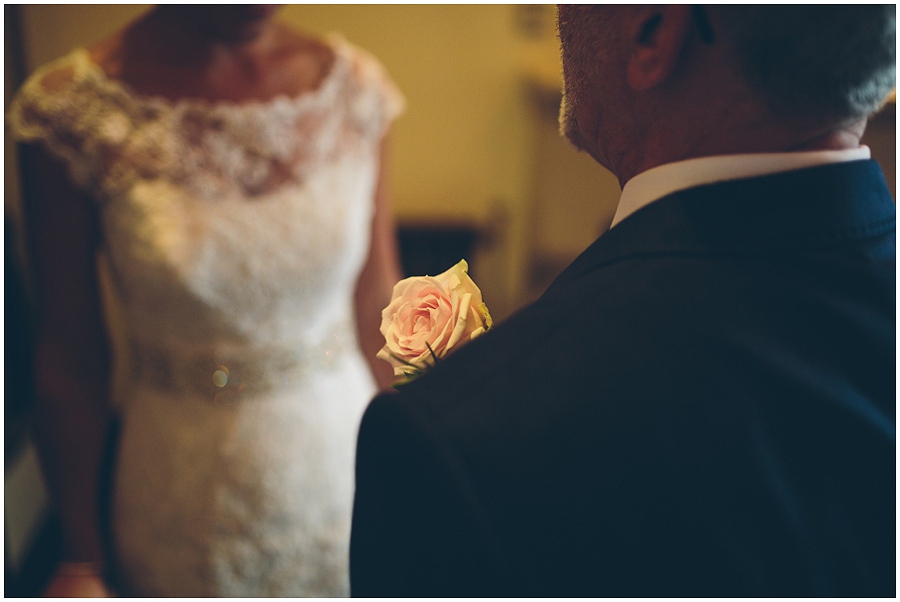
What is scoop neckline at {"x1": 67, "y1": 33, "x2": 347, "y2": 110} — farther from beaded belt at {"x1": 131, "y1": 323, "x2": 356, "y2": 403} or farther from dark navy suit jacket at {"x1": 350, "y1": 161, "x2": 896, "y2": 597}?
dark navy suit jacket at {"x1": 350, "y1": 161, "x2": 896, "y2": 597}

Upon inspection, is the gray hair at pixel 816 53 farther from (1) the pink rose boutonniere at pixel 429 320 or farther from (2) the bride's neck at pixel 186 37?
(2) the bride's neck at pixel 186 37

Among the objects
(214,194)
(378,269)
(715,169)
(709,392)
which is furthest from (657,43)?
(378,269)

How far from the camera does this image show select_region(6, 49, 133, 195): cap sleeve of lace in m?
1.10

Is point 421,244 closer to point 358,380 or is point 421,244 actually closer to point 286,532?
point 358,380

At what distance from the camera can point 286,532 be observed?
4.04 ft

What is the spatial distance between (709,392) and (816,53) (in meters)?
0.19

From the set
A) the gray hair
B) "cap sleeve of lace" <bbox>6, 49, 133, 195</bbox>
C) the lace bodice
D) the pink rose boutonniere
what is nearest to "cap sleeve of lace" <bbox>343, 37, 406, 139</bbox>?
the lace bodice

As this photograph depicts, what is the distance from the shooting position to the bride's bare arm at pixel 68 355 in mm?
1116

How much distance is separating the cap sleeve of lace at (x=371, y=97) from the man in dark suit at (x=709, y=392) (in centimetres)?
96

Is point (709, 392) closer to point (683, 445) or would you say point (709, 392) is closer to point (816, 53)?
point (683, 445)

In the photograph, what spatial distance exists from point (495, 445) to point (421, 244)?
2176mm

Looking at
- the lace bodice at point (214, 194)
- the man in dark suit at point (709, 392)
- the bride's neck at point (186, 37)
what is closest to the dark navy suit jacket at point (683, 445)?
the man in dark suit at point (709, 392)

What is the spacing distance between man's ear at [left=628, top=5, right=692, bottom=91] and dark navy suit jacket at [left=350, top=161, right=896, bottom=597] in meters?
0.12

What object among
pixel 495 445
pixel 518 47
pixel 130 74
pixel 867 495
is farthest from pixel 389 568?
pixel 518 47
